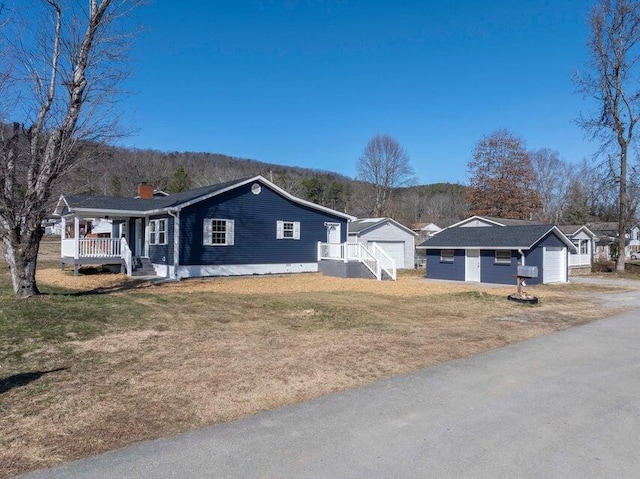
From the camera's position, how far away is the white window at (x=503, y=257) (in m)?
22.9

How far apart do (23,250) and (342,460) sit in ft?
35.2

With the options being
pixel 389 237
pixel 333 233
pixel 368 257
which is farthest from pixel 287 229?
pixel 389 237

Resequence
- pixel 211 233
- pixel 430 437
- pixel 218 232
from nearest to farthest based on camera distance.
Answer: pixel 430 437 → pixel 211 233 → pixel 218 232

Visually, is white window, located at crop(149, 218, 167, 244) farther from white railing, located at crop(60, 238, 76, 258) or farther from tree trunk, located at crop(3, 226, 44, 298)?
tree trunk, located at crop(3, 226, 44, 298)

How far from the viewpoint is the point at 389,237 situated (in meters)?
33.4

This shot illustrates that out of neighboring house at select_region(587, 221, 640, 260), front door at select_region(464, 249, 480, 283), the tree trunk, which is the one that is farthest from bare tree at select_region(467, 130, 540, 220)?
the tree trunk

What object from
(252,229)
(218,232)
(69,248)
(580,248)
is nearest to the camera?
(69,248)

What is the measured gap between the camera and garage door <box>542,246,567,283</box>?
936 inches

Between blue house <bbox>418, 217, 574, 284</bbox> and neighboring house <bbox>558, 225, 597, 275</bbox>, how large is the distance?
7.49m

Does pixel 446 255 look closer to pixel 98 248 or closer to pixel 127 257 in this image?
pixel 127 257

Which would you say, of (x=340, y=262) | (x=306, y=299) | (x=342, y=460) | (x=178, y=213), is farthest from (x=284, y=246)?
(x=342, y=460)

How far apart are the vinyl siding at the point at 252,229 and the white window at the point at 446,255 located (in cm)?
629

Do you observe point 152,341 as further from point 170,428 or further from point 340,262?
point 340,262

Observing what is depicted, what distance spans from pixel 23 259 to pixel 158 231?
11.1m
